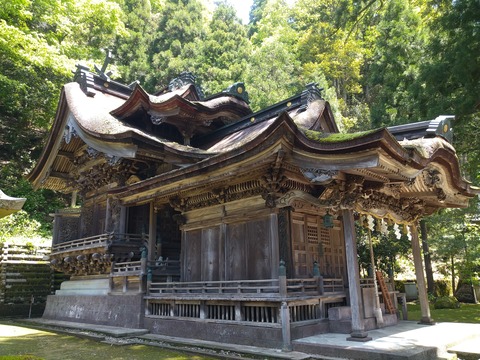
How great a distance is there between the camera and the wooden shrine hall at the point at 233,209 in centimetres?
756

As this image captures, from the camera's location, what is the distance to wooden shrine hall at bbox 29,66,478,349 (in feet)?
24.8

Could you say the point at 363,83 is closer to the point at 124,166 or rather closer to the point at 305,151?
the point at 124,166

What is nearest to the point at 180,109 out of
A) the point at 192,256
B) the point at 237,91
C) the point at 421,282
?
the point at 237,91

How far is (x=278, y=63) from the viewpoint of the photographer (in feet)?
90.9

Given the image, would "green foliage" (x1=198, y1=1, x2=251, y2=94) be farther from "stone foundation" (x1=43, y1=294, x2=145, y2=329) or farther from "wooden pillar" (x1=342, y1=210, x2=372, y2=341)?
"wooden pillar" (x1=342, y1=210, x2=372, y2=341)

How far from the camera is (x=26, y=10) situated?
2394cm

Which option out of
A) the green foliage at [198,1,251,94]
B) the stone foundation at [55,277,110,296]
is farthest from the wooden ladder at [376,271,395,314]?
the green foliage at [198,1,251,94]

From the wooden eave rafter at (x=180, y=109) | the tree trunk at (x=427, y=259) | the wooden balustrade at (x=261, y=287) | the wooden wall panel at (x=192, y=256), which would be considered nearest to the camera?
the wooden balustrade at (x=261, y=287)

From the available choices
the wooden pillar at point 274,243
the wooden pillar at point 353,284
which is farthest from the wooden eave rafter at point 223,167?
the wooden pillar at point 353,284

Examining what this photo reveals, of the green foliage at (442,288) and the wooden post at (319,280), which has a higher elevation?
the wooden post at (319,280)

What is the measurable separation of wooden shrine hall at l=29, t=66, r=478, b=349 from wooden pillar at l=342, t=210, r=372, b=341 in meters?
0.02

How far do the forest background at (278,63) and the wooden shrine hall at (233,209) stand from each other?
7070mm

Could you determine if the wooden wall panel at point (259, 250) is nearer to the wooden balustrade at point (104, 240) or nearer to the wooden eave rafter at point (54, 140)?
the wooden balustrade at point (104, 240)

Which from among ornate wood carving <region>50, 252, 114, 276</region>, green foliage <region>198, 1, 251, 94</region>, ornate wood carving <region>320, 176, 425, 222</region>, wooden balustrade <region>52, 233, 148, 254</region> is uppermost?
green foliage <region>198, 1, 251, 94</region>
